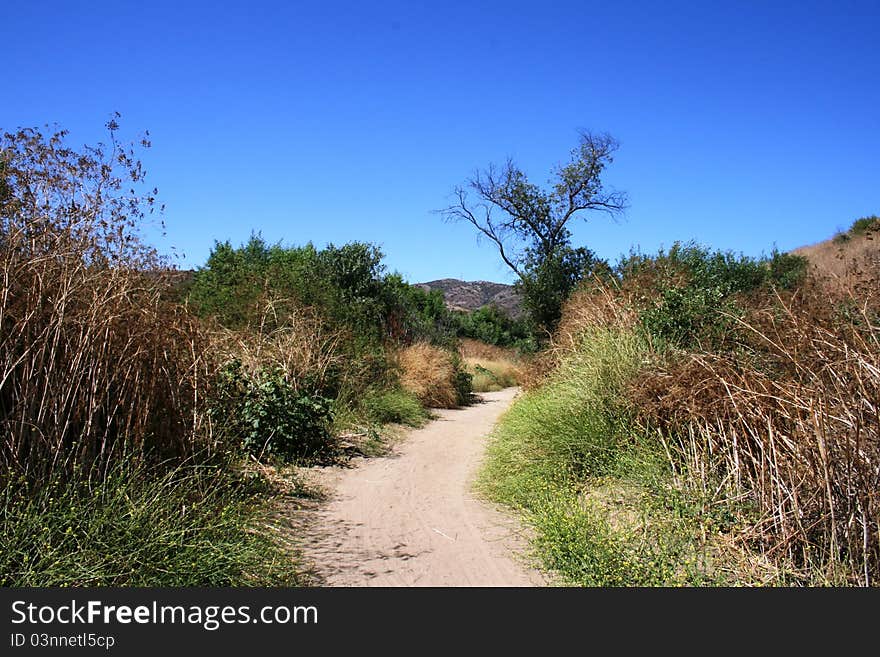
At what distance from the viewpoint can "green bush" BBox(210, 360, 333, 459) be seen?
7184 millimetres

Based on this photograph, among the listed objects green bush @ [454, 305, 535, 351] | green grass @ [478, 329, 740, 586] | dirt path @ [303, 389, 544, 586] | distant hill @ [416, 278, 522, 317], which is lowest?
dirt path @ [303, 389, 544, 586]

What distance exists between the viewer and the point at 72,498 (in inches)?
151

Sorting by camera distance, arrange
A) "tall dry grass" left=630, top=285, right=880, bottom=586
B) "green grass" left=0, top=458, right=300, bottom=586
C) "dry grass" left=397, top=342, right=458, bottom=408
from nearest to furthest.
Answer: "green grass" left=0, top=458, right=300, bottom=586
"tall dry grass" left=630, top=285, right=880, bottom=586
"dry grass" left=397, top=342, right=458, bottom=408

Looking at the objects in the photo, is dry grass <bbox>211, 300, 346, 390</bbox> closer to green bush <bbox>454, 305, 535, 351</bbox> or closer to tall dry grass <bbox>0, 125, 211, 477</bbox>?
tall dry grass <bbox>0, 125, 211, 477</bbox>

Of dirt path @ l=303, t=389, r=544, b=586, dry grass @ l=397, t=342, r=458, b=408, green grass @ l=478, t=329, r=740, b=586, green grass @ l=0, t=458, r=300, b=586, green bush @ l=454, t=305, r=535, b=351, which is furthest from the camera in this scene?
green bush @ l=454, t=305, r=535, b=351

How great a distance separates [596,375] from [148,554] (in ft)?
16.7

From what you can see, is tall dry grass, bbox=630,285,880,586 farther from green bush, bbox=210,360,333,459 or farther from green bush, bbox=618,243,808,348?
green bush, bbox=210,360,333,459

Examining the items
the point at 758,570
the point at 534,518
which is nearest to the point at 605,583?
the point at 758,570

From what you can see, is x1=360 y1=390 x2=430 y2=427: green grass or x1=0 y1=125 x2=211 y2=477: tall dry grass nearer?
x1=0 y1=125 x2=211 y2=477: tall dry grass

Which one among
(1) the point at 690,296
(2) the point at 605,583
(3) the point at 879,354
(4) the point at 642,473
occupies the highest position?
(1) the point at 690,296

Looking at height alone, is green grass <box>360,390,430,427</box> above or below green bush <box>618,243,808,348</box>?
below

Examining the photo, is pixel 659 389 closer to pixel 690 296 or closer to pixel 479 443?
pixel 690 296

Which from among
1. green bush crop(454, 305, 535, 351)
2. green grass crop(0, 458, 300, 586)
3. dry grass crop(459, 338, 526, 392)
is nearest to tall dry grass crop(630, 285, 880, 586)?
green grass crop(0, 458, 300, 586)

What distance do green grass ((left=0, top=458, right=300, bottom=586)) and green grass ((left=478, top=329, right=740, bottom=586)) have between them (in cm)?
206
